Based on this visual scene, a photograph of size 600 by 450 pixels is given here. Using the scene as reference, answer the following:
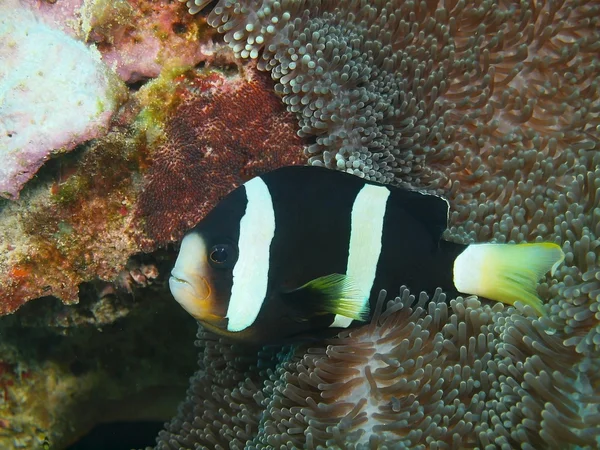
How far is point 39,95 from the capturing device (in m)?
1.63

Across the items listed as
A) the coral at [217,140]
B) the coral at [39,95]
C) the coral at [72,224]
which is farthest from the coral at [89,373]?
the coral at [39,95]

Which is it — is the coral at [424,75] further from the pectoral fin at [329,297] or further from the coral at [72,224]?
the coral at [72,224]

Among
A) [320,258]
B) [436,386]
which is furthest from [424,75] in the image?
[436,386]

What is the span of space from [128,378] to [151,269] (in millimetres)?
1308

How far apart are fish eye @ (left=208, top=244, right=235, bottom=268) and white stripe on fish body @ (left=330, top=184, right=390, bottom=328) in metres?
0.36

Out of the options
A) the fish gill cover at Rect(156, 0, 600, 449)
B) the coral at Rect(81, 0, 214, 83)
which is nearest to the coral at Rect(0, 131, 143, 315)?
the coral at Rect(81, 0, 214, 83)

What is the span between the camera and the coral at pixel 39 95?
162cm

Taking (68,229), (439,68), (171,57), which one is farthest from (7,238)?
(439,68)

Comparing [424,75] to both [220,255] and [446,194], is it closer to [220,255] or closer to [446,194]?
[446,194]

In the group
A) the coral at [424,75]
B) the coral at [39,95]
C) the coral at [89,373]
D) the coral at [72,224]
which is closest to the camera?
the coral at [39,95]

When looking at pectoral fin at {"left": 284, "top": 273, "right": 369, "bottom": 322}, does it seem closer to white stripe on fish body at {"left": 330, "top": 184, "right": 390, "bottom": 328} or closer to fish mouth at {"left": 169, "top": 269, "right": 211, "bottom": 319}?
white stripe on fish body at {"left": 330, "top": 184, "right": 390, "bottom": 328}

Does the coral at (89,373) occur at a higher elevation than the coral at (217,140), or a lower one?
lower

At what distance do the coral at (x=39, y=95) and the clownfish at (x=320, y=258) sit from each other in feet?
1.94

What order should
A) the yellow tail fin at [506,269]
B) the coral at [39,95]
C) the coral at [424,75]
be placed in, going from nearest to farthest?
1. the yellow tail fin at [506,269]
2. the coral at [39,95]
3. the coral at [424,75]
